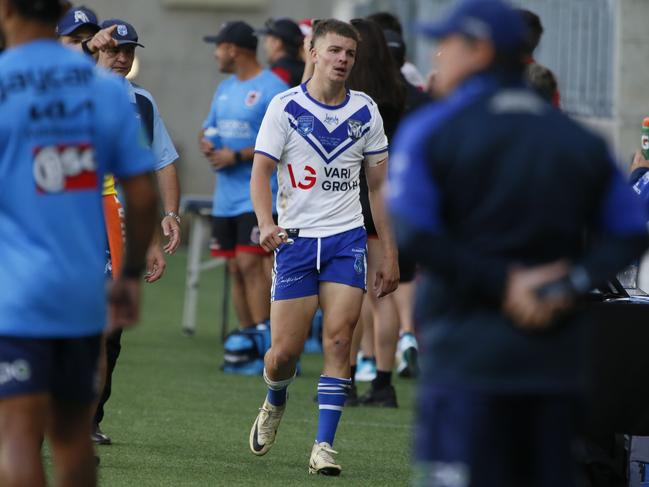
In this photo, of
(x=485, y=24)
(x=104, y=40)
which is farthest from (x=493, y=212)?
(x=104, y=40)

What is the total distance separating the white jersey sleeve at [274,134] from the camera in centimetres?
758

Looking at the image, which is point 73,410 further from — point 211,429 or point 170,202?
point 211,429

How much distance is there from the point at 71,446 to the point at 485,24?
1802 mm

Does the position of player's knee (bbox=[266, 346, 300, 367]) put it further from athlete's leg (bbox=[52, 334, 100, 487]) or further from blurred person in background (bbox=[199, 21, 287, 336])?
blurred person in background (bbox=[199, 21, 287, 336])

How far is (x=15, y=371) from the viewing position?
4.51 meters

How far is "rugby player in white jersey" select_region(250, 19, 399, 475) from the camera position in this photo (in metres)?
7.59

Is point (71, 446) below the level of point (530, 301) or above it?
below

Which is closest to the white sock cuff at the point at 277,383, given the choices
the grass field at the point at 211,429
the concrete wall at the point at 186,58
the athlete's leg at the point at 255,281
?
the grass field at the point at 211,429

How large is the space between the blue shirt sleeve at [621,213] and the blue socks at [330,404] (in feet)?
11.7

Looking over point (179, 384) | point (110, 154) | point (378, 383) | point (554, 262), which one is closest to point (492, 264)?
point (554, 262)

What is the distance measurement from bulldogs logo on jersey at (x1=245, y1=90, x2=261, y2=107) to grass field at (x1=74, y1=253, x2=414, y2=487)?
2102 mm

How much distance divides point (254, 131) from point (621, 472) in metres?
6.09

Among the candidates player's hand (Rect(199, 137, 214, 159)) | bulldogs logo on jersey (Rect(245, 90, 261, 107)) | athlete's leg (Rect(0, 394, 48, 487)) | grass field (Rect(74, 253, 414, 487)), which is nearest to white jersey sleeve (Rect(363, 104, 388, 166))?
grass field (Rect(74, 253, 414, 487))

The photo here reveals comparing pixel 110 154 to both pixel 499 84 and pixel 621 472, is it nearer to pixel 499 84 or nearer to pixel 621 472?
pixel 499 84
